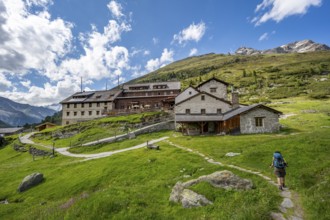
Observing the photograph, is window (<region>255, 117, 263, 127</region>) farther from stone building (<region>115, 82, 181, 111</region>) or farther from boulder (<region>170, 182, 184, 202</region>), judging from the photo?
stone building (<region>115, 82, 181, 111</region>)

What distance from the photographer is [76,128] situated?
62500mm

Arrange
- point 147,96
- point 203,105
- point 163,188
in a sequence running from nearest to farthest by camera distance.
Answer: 1. point 163,188
2. point 203,105
3. point 147,96

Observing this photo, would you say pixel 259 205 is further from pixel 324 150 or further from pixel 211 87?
pixel 211 87

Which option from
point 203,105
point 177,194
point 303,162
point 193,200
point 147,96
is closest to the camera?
point 193,200

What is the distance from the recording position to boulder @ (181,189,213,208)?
11.6m

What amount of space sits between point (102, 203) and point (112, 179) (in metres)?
10.5

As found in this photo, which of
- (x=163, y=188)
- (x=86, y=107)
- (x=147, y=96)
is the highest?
(x=147, y=96)

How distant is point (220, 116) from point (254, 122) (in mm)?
7513

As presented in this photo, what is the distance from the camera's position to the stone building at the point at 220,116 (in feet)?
130

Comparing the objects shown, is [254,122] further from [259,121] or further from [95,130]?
[95,130]

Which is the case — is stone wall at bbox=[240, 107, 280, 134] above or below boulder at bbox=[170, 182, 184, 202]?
above

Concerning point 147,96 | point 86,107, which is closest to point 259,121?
point 147,96

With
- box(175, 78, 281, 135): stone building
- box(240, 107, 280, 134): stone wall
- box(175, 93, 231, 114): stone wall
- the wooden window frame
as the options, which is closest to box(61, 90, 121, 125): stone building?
box(175, 78, 281, 135): stone building

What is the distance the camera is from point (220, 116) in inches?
1775
